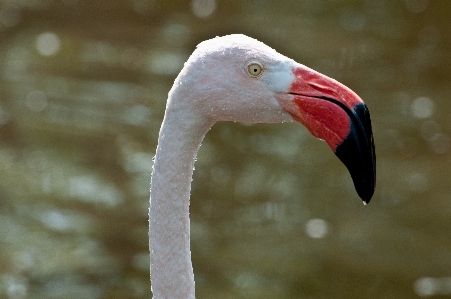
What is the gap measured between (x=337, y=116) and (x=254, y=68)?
31 cm

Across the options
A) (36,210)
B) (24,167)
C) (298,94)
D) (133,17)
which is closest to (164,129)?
(298,94)

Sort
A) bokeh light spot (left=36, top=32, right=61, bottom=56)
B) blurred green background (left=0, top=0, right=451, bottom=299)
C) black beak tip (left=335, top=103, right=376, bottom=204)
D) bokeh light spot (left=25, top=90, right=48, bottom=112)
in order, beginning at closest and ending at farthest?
black beak tip (left=335, top=103, right=376, bottom=204), blurred green background (left=0, top=0, right=451, bottom=299), bokeh light spot (left=25, top=90, right=48, bottom=112), bokeh light spot (left=36, top=32, right=61, bottom=56)

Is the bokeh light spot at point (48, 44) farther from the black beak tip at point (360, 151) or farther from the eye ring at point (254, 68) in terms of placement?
the black beak tip at point (360, 151)

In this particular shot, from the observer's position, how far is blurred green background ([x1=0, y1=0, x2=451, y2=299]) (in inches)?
246

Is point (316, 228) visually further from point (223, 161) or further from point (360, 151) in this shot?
point (360, 151)

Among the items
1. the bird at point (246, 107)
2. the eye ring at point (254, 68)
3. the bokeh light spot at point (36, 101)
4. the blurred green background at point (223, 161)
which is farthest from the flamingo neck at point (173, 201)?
the bokeh light spot at point (36, 101)

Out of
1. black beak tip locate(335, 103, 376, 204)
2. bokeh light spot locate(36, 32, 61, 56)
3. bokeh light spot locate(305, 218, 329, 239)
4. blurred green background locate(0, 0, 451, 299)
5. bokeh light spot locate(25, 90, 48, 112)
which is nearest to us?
black beak tip locate(335, 103, 376, 204)

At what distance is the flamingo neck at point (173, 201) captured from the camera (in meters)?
2.83

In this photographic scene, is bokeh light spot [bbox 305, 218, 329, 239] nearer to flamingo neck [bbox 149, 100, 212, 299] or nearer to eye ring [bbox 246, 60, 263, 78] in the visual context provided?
flamingo neck [bbox 149, 100, 212, 299]

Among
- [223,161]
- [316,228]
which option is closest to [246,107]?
[316,228]

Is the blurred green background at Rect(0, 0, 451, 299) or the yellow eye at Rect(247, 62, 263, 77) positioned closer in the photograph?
the yellow eye at Rect(247, 62, 263, 77)

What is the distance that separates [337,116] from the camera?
8.98 feet

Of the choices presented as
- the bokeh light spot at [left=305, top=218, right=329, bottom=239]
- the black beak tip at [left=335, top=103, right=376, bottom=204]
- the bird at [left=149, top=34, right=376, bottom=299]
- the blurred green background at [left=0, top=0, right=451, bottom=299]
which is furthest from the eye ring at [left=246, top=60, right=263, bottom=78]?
the bokeh light spot at [left=305, top=218, right=329, bottom=239]

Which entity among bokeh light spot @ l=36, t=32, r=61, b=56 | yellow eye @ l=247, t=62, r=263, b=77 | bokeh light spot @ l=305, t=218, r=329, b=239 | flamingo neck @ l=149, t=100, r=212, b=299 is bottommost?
flamingo neck @ l=149, t=100, r=212, b=299
